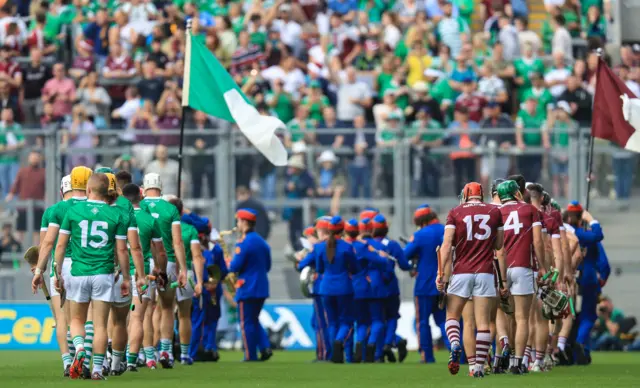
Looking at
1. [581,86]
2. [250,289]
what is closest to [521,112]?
[581,86]

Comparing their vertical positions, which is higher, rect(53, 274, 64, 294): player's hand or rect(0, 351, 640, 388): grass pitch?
rect(53, 274, 64, 294): player's hand

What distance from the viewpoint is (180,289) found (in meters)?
19.7

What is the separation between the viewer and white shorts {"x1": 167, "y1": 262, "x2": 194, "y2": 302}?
19.0 metres

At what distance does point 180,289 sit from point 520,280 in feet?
14.2

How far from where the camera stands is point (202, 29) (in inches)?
1227

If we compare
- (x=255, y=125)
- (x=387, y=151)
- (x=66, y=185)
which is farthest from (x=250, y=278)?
(x=66, y=185)

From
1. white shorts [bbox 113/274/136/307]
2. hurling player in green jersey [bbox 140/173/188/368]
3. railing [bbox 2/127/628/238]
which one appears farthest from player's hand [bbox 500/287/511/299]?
railing [bbox 2/127/628/238]

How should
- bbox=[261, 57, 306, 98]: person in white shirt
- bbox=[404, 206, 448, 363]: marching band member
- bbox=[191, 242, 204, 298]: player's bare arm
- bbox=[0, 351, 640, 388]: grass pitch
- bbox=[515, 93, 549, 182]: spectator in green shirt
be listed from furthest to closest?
bbox=[261, 57, 306, 98]: person in white shirt < bbox=[515, 93, 549, 182]: spectator in green shirt < bbox=[404, 206, 448, 363]: marching band member < bbox=[191, 242, 204, 298]: player's bare arm < bbox=[0, 351, 640, 388]: grass pitch

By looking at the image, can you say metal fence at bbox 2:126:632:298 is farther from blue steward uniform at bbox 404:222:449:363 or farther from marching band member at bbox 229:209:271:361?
blue steward uniform at bbox 404:222:449:363

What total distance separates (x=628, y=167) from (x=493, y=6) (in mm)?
6746

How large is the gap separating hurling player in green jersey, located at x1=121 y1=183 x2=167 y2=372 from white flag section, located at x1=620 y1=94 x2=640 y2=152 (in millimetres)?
7095

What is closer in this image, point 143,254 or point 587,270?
point 143,254

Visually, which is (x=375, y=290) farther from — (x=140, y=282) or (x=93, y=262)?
(x=93, y=262)

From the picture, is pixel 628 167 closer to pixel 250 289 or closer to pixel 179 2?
pixel 250 289
